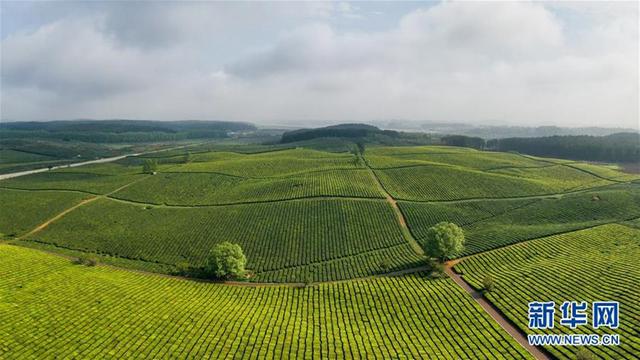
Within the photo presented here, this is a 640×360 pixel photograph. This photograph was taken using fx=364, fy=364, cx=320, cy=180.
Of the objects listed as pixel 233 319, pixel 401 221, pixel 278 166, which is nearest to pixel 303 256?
pixel 401 221

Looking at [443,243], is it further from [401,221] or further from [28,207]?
[28,207]

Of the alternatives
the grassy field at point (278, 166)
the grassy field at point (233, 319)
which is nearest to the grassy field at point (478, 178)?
the grassy field at point (278, 166)

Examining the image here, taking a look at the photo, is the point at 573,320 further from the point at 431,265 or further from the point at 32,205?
the point at 32,205

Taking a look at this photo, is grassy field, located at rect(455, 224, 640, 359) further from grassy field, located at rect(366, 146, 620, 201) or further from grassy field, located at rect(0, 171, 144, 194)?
grassy field, located at rect(0, 171, 144, 194)

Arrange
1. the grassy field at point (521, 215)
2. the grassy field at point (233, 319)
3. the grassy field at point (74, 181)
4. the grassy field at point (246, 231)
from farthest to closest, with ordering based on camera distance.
Result: the grassy field at point (74, 181), the grassy field at point (246, 231), the grassy field at point (521, 215), the grassy field at point (233, 319)

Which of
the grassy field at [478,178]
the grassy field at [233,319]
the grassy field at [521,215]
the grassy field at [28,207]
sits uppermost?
the grassy field at [478,178]

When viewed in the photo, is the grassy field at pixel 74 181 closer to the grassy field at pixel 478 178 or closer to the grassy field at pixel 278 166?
the grassy field at pixel 278 166
